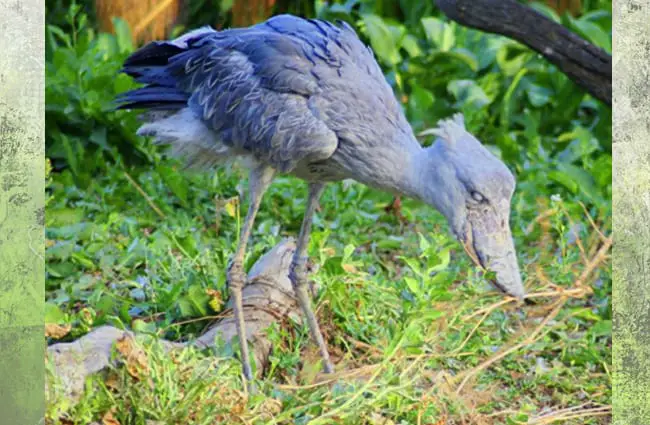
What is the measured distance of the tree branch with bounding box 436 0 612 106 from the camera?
185 inches

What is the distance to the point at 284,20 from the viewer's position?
3490 mm

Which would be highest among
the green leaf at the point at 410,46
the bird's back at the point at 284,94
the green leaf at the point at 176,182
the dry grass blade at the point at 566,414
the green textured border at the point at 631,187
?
the green textured border at the point at 631,187

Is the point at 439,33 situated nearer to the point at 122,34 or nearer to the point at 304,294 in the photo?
the point at 122,34

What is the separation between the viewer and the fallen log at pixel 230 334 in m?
2.65

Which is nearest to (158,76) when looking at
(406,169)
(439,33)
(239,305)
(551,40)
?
(239,305)

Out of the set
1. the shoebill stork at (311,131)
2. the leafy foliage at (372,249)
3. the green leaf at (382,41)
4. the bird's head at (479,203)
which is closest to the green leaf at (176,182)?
the leafy foliage at (372,249)

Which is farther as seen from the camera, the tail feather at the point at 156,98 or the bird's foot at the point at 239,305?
the tail feather at the point at 156,98

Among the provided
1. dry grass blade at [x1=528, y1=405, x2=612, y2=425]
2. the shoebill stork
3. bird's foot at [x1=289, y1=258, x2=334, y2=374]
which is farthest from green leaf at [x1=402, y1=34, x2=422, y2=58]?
dry grass blade at [x1=528, y1=405, x2=612, y2=425]

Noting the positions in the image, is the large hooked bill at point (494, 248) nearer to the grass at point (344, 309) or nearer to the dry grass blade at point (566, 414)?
the grass at point (344, 309)

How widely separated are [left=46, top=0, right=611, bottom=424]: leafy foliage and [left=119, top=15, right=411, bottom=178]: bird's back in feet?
1.31

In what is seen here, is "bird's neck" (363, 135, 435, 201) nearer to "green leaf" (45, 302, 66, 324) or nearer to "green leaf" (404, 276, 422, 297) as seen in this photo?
"green leaf" (404, 276, 422, 297)

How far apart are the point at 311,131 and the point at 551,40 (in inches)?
78.0

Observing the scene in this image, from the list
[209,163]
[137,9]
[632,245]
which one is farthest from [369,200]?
[632,245]

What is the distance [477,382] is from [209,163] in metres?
1.03
